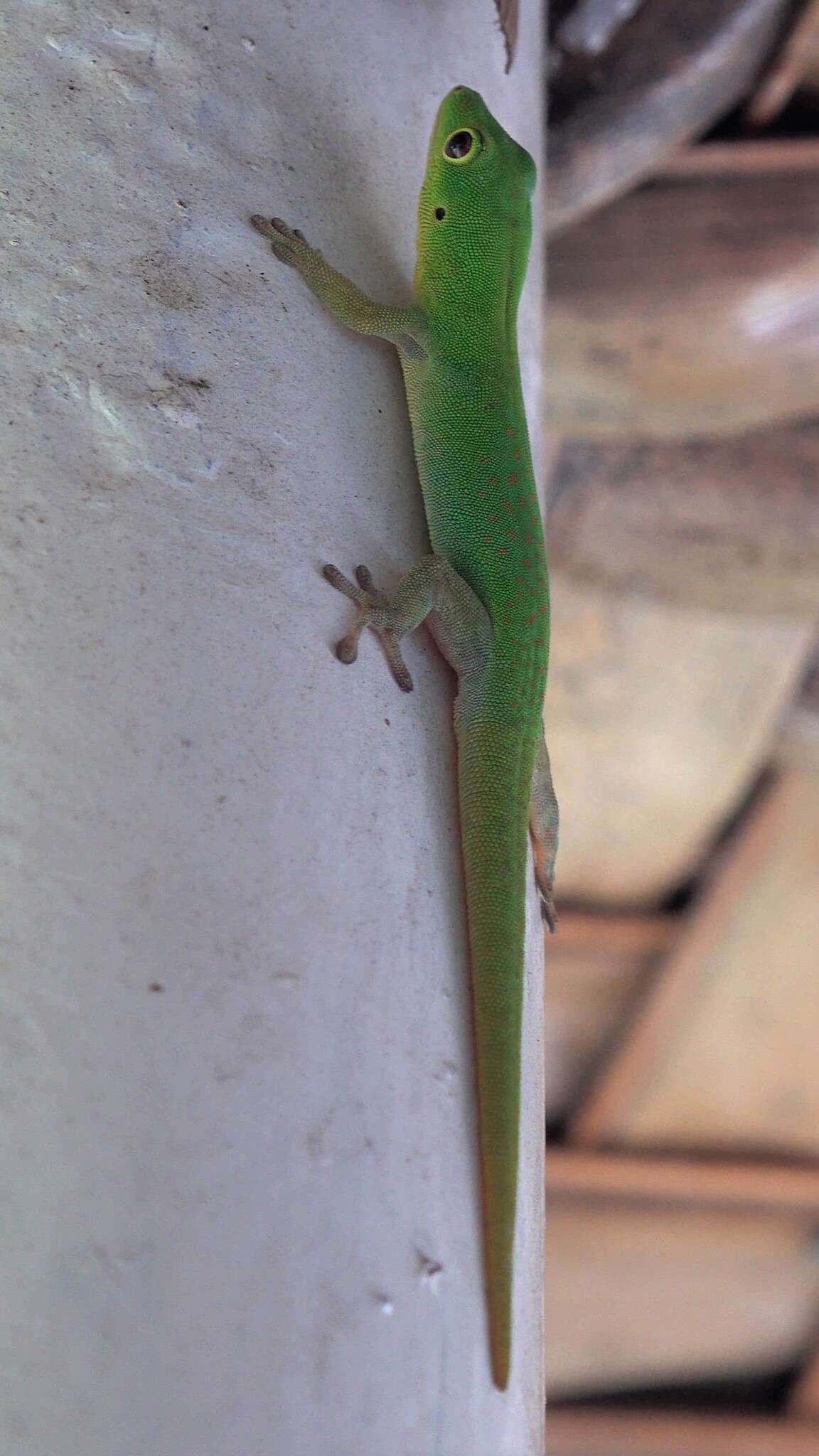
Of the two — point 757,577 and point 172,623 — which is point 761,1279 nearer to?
point 757,577

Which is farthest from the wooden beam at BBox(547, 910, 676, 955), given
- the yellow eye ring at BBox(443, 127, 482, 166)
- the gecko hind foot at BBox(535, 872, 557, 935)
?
the yellow eye ring at BBox(443, 127, 482, 166)

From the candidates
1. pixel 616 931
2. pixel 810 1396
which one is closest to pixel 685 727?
pixel 616 931

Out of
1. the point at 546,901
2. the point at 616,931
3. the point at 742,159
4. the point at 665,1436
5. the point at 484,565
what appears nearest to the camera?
the point at 484,565

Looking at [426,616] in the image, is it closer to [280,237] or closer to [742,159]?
[280,237]

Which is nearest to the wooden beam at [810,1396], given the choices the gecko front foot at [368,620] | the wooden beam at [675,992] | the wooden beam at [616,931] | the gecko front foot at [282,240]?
the wooden beam at [675,992]

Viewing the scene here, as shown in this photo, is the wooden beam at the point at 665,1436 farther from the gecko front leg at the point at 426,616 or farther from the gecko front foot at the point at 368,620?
the gecko front foot at the point at 368,620
